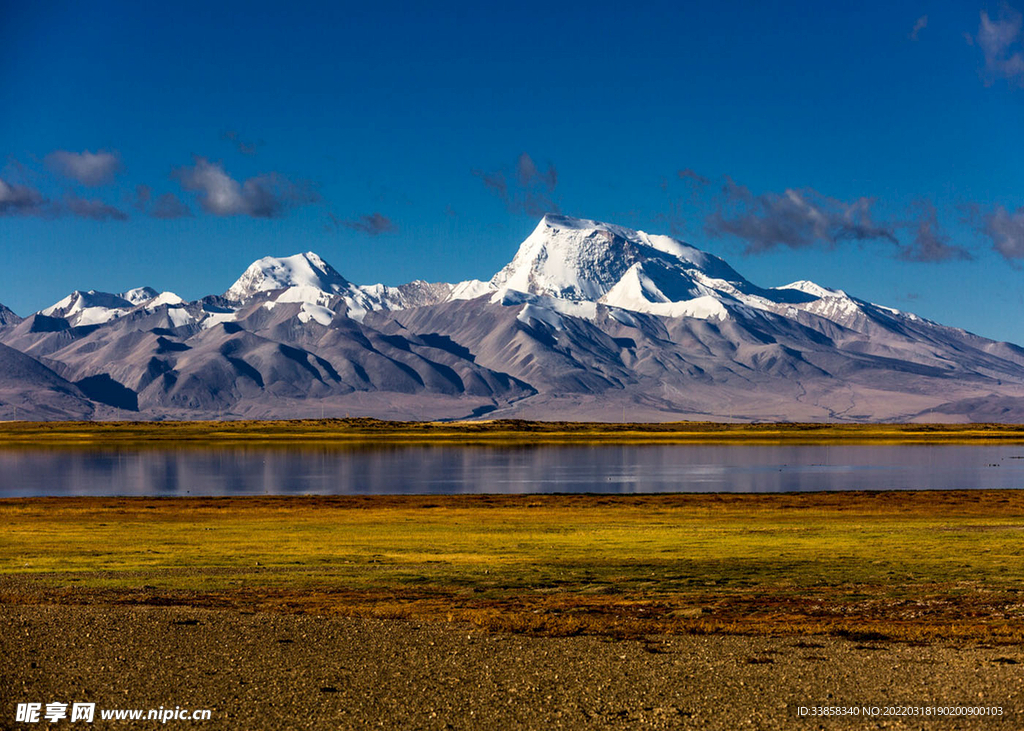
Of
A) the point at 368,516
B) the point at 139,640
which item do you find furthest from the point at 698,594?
the point at 368,516

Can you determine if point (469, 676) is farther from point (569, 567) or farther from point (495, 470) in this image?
point (495, 470)

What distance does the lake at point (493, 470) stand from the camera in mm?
82625

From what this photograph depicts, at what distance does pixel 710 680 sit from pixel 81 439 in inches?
7960

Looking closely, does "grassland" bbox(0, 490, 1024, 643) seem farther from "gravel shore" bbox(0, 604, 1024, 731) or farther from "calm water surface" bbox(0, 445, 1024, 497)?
"calm water surface" bbox(0, 445, 1024, 497)

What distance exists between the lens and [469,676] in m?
17.7

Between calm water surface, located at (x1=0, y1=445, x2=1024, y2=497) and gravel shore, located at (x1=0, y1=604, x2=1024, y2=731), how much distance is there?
2268 inches

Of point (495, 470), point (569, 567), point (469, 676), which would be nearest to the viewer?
point (469, 676)

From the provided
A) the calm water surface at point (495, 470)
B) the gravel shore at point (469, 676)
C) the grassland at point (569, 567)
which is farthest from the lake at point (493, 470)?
the gravel shore at point (469, 676)

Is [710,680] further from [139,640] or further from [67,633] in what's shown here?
[67,633]

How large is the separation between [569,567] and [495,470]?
73.5m

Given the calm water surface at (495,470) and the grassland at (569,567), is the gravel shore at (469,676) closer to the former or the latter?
the grassland at (569,567)

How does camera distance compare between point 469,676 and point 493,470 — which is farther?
point 493,470

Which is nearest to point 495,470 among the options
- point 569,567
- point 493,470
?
point 493,470

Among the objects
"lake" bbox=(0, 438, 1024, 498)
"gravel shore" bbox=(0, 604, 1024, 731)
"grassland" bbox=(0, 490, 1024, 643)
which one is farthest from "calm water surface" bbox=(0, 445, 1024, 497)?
"gravel shore" bbox=(0, 604, 1024, 731)
